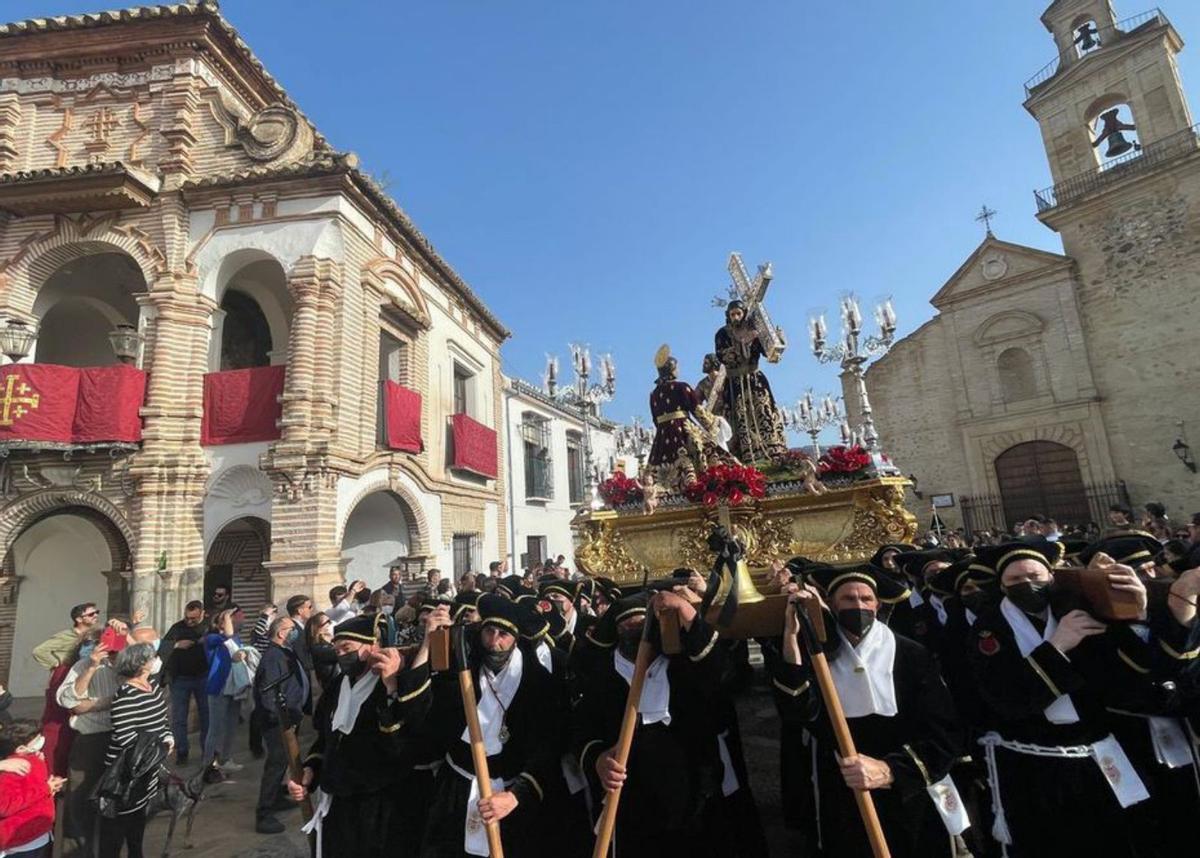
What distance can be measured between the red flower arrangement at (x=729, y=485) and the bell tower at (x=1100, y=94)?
858 inches

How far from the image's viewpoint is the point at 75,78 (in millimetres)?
13180

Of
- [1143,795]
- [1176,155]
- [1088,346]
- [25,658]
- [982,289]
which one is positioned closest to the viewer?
[1143,795]

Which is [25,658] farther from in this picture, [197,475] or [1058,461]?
[1058,461]

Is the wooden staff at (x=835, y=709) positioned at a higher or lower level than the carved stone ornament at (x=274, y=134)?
lower

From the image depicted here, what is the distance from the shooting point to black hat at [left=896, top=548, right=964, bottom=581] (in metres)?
5.06

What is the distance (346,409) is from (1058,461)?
878 inches

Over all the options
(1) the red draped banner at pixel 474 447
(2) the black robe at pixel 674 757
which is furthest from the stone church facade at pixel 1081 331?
(2) the black robe at pixel 674 757

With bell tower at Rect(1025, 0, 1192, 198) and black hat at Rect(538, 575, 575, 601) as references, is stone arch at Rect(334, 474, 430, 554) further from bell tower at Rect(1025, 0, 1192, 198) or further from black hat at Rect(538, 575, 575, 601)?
bell tower at Rect(1025, 0, 1192, 198)

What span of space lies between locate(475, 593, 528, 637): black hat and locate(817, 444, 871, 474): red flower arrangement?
4.05m

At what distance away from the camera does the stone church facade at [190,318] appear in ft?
36.9

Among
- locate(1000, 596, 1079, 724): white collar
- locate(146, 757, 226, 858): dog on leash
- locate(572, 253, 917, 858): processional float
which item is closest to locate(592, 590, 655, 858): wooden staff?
locate(1000, 596, 1079, 724): white collar

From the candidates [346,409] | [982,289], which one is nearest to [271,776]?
[346,409]

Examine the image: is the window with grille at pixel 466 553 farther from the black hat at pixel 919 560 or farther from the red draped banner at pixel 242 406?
the black hat at pixel 919 560

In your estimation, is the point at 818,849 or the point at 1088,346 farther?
the point at 1088,346
